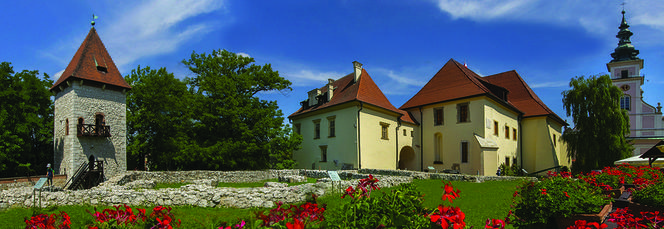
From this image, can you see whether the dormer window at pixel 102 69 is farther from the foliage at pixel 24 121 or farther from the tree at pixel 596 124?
the tree at pixel 596 124

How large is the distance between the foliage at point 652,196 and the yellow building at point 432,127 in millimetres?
19754

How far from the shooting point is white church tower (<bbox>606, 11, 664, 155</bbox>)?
51.8 m

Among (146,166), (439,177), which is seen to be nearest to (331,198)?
(439,177)

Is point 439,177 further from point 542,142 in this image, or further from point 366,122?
point 542,142

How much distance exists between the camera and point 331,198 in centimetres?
1369

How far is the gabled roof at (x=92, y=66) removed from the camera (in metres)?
25.2

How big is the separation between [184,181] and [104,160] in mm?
6443

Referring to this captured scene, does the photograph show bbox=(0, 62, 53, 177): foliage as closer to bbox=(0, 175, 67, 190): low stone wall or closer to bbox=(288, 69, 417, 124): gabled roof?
bbox=(0, 175, 67, 190): low stone wall

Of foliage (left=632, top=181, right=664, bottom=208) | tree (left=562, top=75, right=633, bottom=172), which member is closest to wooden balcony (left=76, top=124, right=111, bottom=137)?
foliage (left=632, top=181, right=664, bottom=208)

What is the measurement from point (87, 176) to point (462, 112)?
2874 centimetres

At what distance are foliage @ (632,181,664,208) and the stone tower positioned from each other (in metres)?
29.0

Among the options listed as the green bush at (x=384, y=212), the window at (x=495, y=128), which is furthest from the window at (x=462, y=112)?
the green bush at (x=384, y=212)

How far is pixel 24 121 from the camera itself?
27.2m

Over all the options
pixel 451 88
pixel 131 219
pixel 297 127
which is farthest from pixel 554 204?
pixel 297 127
